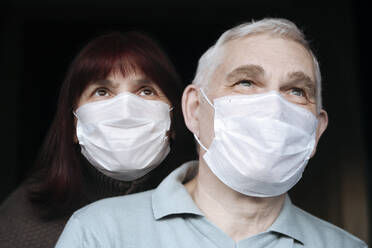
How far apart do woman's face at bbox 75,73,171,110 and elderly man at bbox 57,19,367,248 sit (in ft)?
1.37

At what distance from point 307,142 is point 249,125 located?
265 millimetres

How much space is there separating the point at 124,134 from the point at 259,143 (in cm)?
78

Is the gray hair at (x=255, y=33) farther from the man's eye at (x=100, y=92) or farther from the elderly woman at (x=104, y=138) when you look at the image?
the man's eye at (x=100, y=92)

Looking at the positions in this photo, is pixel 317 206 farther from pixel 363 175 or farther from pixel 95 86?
pixel 95 86

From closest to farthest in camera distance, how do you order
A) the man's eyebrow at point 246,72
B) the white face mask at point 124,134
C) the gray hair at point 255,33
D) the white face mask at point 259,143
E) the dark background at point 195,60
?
1. the white face mask at point 259,143
2. the man's eyebrow at point 246,72
3. the gray hair at point 255,33
4. the white face mask at point 124,134
5. the dark background at point 195,60

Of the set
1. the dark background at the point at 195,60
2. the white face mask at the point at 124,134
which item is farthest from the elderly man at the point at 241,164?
the dark background at the point at 195,60

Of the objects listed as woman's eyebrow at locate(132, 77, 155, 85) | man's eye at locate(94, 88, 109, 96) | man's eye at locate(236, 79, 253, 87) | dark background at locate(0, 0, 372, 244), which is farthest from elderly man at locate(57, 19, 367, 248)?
dark background at locate(0, 0, 372, 244)

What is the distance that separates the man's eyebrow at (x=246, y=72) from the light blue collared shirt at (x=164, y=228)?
0.50 m

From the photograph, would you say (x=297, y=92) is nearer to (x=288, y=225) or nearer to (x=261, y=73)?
(x=261, y=73)

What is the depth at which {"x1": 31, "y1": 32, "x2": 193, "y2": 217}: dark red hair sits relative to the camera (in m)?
2.58

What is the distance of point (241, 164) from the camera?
6.23 feet

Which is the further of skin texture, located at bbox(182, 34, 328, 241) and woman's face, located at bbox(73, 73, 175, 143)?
woman's face, located at bbox(73, 73, 175, 143)

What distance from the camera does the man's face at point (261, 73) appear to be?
6.53ft

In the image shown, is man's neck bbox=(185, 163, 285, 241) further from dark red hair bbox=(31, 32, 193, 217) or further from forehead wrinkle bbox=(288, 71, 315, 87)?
dark red hair bbox=(31, 32, 193, 217)
